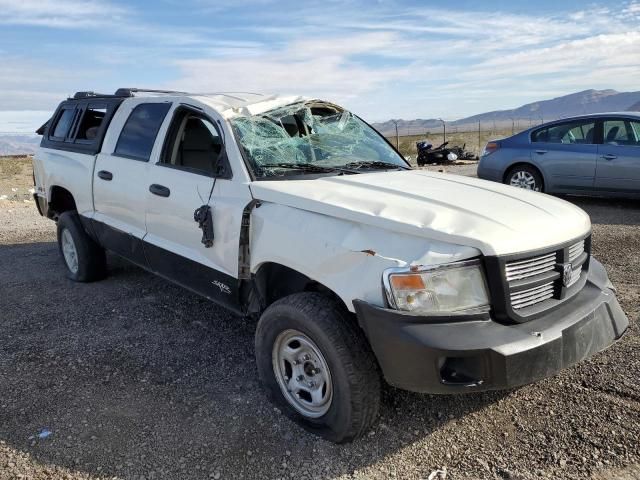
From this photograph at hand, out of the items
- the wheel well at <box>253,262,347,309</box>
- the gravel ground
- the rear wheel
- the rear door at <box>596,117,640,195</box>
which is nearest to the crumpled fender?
the wheel well at <box>253,262,347,309</box>

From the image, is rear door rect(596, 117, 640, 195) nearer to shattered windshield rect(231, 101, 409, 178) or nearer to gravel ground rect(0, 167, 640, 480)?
gravel ground rect(0, 167, 640, 480)

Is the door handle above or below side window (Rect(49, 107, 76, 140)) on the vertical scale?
below

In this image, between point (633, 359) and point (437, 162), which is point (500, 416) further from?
point (437, 162)

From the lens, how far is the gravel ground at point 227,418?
2797mm

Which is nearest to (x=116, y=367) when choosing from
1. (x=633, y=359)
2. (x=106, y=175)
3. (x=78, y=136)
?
(x=106, y=175)

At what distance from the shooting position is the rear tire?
564cm

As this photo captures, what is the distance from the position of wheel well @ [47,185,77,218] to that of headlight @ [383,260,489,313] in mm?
4534

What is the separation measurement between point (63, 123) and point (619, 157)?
26.2 ft

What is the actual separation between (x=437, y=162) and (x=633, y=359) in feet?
50.4

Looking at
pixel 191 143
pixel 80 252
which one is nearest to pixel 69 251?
pixel 80 252

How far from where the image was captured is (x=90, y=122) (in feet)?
18.5

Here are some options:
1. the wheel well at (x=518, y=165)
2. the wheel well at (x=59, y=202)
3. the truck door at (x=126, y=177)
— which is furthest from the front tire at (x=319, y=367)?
the wheel well at (x=518, y=165)

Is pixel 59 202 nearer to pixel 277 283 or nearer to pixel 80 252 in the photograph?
pixel 80 252

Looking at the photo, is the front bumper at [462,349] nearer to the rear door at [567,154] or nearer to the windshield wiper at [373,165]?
the windshield wiper at [373,165]
